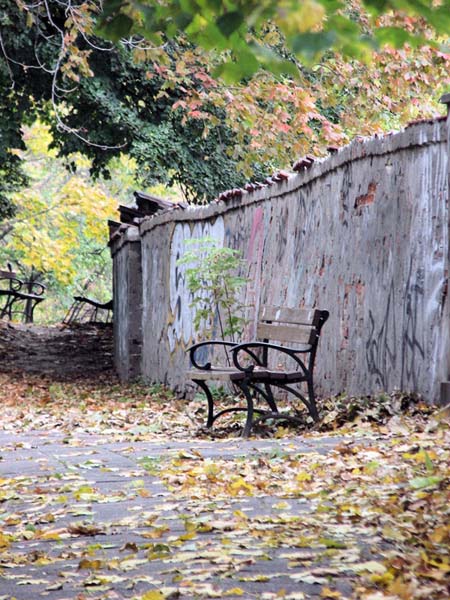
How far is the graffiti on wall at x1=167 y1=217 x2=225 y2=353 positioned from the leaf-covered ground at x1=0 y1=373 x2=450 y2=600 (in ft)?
12.7

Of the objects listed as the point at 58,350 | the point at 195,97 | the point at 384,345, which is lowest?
the point at 58,350

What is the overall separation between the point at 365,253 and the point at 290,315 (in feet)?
2.58

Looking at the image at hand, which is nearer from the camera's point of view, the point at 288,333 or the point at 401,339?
the point at 401,339

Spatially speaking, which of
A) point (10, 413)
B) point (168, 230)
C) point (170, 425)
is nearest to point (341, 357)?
point (170, 425)

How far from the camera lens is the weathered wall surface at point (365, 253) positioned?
6.89 meters

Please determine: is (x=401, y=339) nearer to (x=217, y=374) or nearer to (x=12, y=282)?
(x=217, y=374)

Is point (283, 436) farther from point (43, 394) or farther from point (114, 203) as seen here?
point (114, 203)

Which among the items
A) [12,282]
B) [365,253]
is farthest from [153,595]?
[12,282]

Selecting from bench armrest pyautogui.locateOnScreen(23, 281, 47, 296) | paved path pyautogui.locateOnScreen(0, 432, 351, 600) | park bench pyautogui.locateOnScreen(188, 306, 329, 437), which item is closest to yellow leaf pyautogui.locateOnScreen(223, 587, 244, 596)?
paved path pyautogui.locateOnScreen(0, 432, 351, 600)

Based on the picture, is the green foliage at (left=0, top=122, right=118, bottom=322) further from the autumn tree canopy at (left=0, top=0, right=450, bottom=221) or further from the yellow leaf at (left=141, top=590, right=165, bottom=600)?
the yellow leaf at (left=141, top=590, right=165, bottom=600)

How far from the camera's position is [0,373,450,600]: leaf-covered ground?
3678 mm

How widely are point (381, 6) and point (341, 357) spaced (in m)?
5.38

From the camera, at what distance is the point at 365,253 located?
A: 25.7ft

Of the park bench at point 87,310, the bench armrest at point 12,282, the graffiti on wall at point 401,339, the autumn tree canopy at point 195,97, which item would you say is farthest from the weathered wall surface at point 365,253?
the bench armrest at point 12,282
